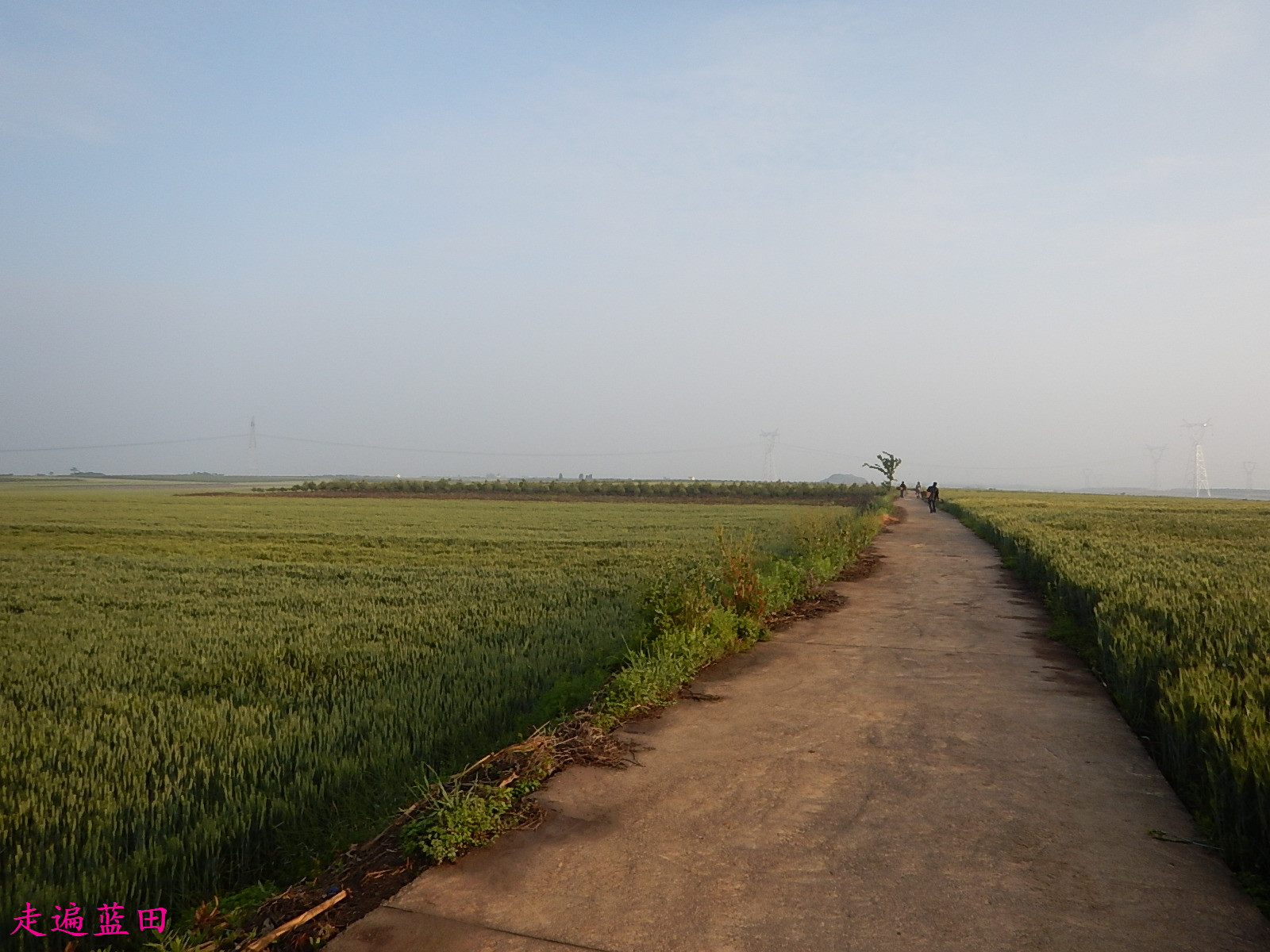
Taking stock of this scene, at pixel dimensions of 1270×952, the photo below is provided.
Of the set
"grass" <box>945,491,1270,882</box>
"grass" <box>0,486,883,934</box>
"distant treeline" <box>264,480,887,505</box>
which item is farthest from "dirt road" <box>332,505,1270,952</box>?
"distant treeline" <box>264,480,887,505</box>

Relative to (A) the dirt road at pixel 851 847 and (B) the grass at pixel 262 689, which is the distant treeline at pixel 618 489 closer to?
(B) the grass at pixel 262 689

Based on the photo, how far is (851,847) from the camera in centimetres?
373

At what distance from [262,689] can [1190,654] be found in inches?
305

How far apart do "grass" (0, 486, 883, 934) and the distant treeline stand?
5013cm

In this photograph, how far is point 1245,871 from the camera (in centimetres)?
347

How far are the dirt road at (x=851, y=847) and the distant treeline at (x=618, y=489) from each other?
5970cm

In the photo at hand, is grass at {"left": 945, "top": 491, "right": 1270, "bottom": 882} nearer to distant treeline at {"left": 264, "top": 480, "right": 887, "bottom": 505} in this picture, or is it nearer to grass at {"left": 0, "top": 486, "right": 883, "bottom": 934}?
grass at {"left": 0, "top": 486, "right": 883, "bottom": 934}


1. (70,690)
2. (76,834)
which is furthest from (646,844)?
(70,690)

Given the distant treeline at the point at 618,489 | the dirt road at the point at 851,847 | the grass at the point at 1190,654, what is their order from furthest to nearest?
the distant treeline at the point at 618,489 < the grass at the point at 1190,654 < the dirt road at the point at 851,847

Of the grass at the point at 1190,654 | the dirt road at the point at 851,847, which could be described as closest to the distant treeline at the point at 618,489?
the grass at the point at 1190,654

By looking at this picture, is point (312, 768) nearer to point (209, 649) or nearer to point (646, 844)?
point (646, 844)

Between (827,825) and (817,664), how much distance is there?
145 inches

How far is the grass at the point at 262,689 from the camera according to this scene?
4082 mm

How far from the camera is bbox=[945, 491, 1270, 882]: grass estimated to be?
12.3ft
